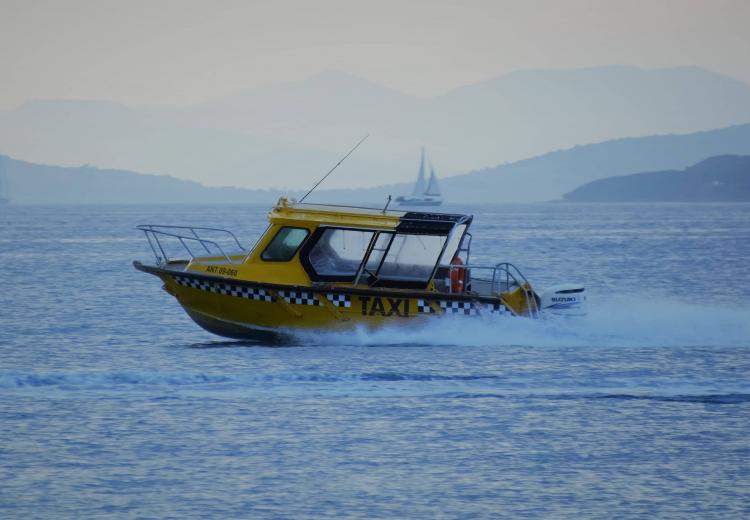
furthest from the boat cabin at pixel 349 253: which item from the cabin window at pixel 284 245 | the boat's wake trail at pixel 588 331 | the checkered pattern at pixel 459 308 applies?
the boat's wake trail at pixel 588 331

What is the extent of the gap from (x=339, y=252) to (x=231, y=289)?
6.10 feet

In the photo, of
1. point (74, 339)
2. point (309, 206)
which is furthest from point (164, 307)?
point (309, 206)

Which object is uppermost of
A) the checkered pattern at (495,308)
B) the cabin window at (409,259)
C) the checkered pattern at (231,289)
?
the cabin window at (409,259)

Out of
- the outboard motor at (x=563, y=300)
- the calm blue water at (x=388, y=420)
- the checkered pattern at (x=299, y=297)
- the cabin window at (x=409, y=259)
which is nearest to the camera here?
the calm blue water at (x=388, y=420)

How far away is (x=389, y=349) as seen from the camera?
19922 mm

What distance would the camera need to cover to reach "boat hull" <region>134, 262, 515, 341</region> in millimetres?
19625

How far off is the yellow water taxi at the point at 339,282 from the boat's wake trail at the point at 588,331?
20 centimetres

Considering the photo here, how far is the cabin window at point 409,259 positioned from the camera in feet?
65.3

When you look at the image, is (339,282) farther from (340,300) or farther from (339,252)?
(339,252)

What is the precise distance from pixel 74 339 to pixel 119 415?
8.17 m

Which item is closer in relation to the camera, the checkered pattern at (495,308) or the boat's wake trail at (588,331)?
the checkered pattern at (495,308)

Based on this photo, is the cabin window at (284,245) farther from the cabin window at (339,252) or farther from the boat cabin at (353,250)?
the cabin window at (339,252)

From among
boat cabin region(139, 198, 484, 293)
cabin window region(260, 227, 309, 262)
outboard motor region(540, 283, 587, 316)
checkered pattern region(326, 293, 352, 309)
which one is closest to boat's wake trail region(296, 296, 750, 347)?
outboard motor region(540, 283, 587, 316)

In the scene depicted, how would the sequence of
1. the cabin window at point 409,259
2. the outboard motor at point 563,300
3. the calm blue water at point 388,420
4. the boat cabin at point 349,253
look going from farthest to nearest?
the outboard motor at point 563,300
the cabin window at point 409,259
the boat cabin at point 349,253
the calm blue water at point 388,420
